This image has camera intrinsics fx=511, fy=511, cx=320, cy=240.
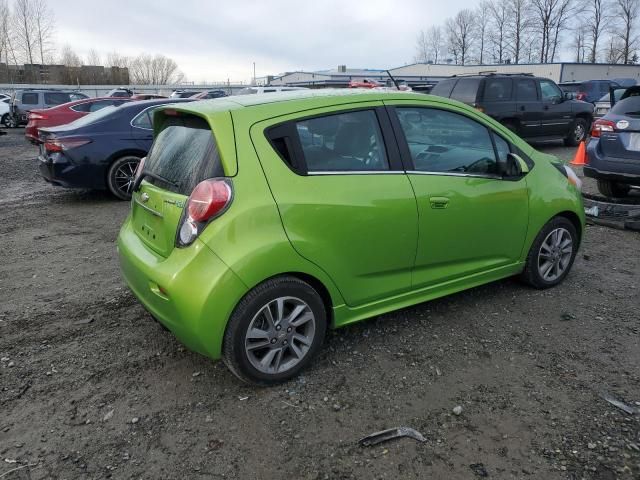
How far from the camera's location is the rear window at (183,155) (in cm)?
287

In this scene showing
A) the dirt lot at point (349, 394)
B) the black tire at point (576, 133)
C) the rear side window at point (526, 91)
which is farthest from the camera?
the black tire at point (576, 133)

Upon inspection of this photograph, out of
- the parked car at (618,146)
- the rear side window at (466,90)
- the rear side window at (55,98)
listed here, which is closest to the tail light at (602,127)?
the parked car at (618,146)

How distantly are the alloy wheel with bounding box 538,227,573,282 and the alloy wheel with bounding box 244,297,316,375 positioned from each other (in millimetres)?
2308

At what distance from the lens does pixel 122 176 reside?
8039 millimetres

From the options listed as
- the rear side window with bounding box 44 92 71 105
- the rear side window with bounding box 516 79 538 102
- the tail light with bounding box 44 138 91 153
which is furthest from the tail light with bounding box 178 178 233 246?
the rear side window with bounding box 44 92 71 105

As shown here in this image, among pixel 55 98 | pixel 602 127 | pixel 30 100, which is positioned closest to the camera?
pixel 602 127

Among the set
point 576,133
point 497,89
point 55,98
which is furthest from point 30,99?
point 576,133

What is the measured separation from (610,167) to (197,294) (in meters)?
5.95

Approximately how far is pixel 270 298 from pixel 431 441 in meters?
1.13

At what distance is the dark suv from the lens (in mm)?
11570

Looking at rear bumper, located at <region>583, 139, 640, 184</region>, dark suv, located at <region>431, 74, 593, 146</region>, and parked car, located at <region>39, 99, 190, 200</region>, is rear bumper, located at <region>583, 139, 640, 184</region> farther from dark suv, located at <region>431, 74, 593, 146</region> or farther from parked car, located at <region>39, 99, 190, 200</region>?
parked car, located at <region>39, 99, 190, 200</region>

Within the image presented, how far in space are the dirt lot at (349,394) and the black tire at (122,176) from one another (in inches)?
142

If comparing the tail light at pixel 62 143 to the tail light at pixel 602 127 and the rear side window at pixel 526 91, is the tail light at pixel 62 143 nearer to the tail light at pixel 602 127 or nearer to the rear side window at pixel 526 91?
the tail light at pixel 602 127

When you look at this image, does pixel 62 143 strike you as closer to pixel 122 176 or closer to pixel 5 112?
pixel 122 176
